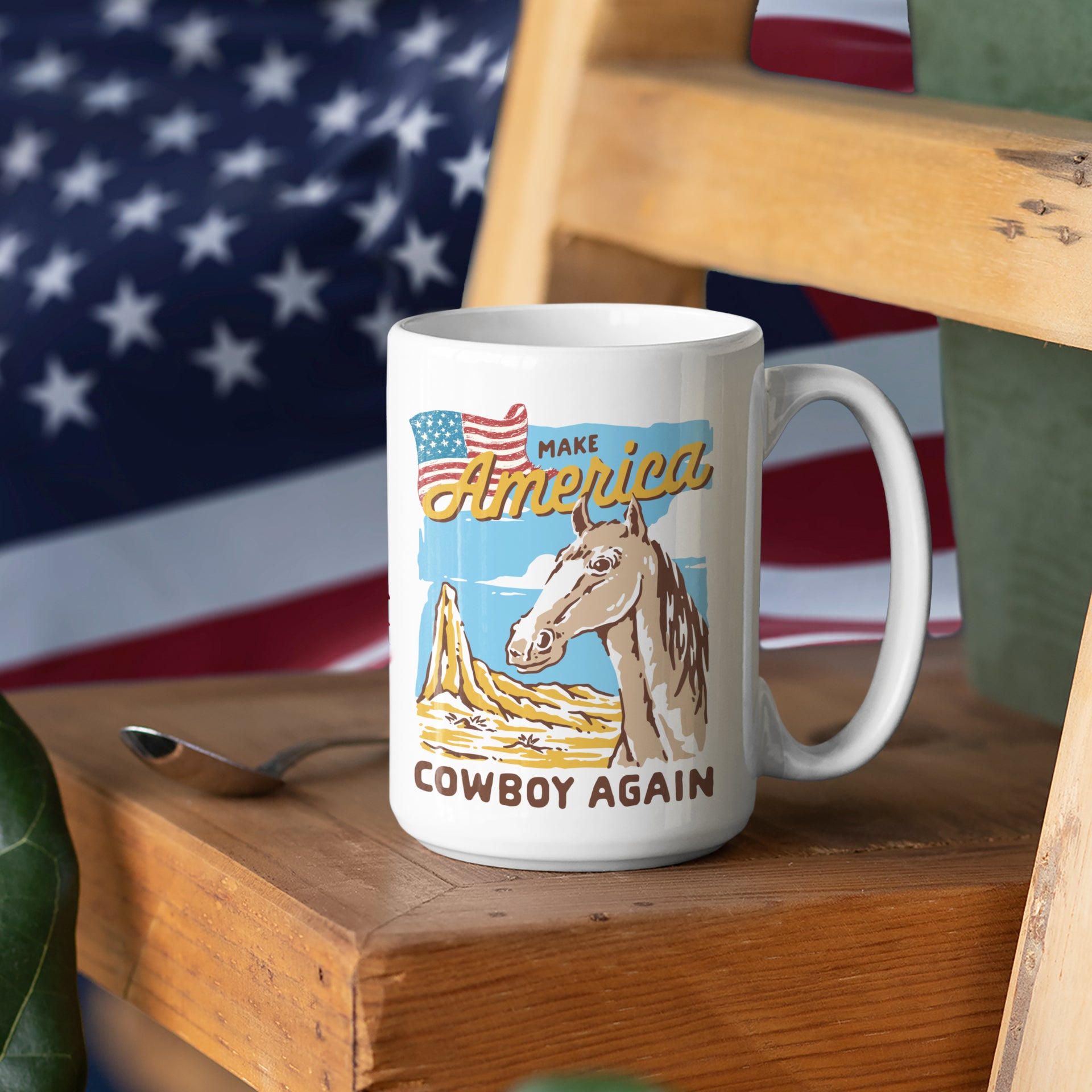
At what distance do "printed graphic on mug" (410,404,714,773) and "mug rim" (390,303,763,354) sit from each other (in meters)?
0.03

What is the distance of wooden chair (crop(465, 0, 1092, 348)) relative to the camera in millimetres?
563

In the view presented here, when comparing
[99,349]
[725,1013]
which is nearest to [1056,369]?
[725,1013]

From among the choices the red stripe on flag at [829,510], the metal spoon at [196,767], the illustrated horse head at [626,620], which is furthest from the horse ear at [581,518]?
the red stripe on flag at [829,510]

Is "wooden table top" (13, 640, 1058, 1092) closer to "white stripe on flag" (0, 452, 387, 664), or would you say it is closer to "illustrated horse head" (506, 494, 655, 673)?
"illustrated horse head" (506, 494, 655, 673)

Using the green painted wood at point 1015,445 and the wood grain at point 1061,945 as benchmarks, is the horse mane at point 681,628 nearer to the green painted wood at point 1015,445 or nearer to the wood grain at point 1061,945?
the wood grain at point 1061,945

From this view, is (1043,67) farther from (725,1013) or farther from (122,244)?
(122,244)

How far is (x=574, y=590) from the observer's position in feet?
1.75

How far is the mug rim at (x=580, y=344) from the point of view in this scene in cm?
53

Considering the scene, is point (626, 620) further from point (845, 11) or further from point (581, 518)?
point (845, 11)

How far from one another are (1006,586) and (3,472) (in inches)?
29.6

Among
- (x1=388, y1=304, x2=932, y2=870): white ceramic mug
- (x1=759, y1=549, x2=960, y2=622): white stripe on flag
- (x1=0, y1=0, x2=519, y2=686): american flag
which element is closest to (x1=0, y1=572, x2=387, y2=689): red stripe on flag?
(x1=0, y1=0, x2=519, y2=686): american flag

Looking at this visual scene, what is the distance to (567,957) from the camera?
1.64 feet

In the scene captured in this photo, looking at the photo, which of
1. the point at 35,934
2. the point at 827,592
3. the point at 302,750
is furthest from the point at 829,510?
the point at 35,934

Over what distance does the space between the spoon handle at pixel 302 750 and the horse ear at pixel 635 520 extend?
23cm
